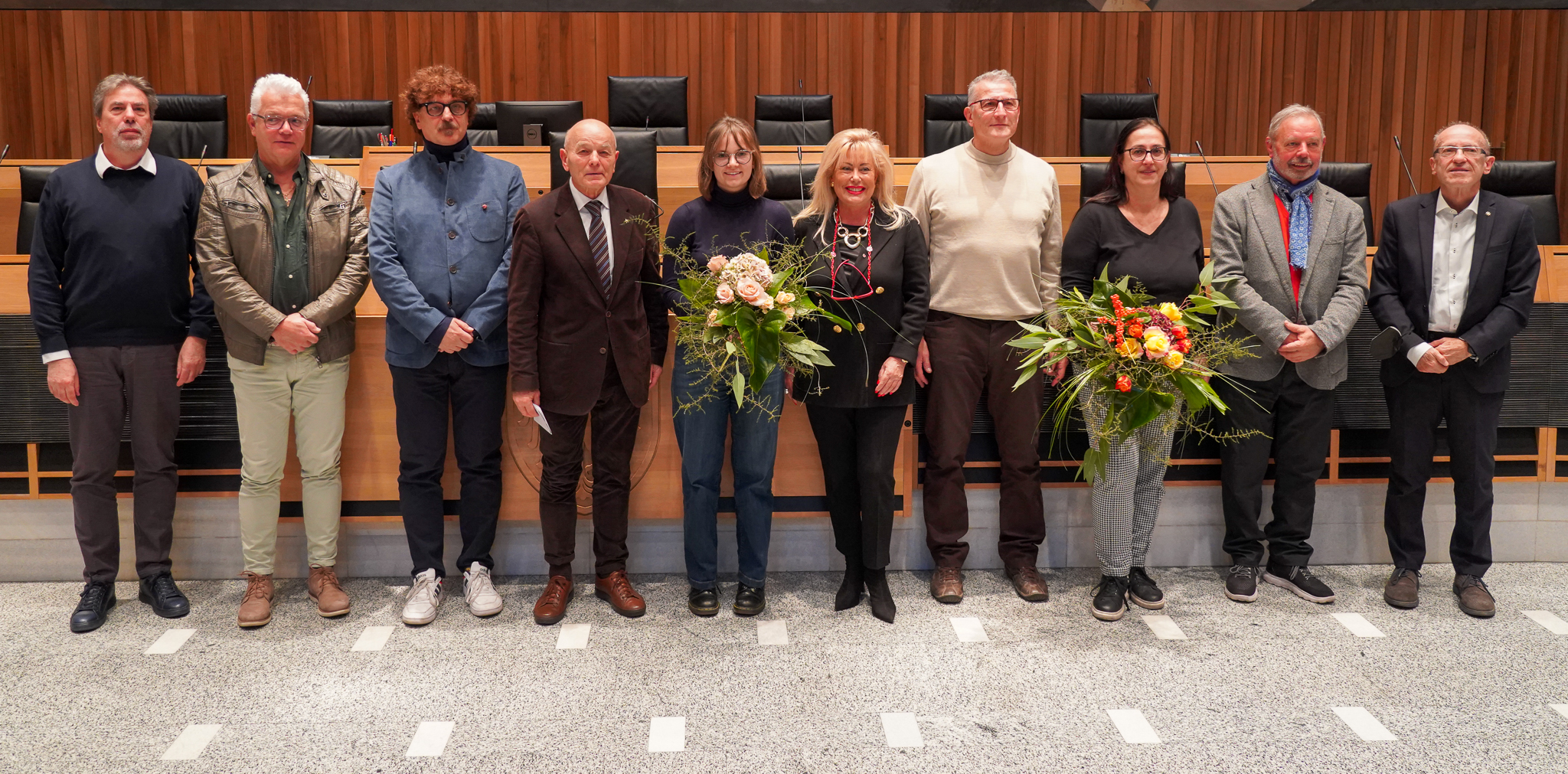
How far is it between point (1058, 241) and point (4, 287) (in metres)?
3.10

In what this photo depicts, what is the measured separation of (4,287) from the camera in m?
2.95

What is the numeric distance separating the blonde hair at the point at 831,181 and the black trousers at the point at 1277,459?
114cm

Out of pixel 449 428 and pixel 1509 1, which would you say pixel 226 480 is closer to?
pixel 449 428

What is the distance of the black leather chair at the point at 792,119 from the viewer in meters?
5.45

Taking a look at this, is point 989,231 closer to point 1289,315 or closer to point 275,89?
point 1289,315

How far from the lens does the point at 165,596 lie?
280 cm

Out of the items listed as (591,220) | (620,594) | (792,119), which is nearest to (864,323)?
(591,220)

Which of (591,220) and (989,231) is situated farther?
(989,231)

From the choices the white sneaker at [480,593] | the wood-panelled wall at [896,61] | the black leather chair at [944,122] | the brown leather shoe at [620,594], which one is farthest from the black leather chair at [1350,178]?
the white sneaker at [480,593]

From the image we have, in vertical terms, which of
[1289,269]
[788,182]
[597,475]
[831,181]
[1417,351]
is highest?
[788,182]

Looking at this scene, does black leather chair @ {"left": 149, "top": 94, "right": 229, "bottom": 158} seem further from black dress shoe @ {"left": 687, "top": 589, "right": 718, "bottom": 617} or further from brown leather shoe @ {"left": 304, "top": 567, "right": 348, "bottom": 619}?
black dress shoe @ {"left": 687, "top": 589, "right": 718, "bottom": 617}

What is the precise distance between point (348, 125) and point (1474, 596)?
5.51 m

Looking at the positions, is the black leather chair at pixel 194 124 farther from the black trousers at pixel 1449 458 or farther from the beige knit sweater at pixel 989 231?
the black trousers at pixel 1449 458

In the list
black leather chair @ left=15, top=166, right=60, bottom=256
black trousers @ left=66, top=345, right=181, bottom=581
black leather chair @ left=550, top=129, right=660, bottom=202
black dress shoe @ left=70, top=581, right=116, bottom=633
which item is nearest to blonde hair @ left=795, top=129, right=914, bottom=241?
black leather chair @ left=550, top=129, right=660, bottom=202
